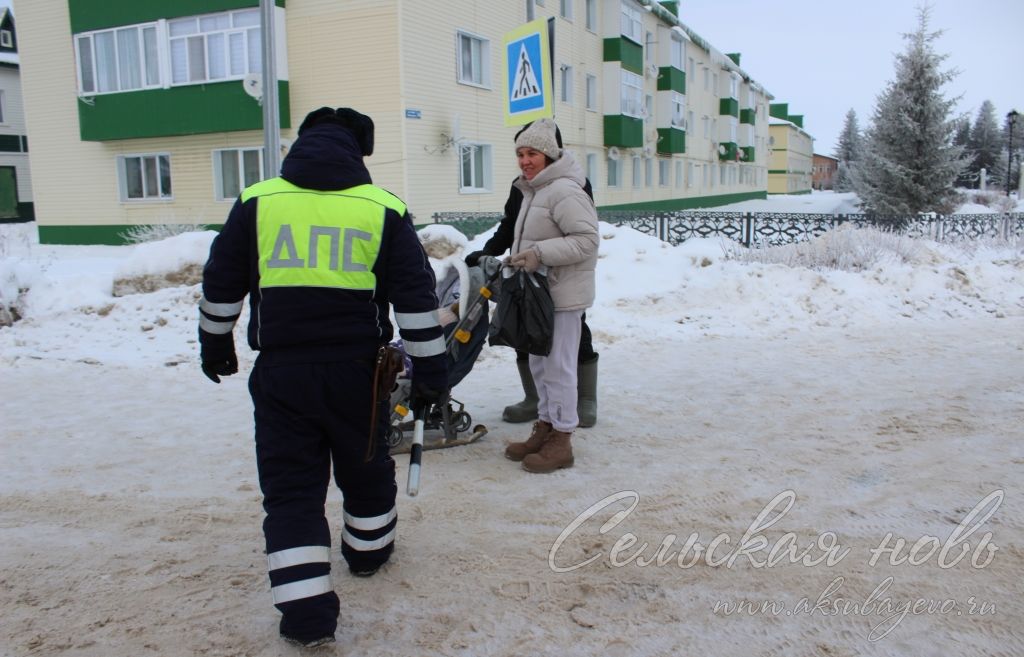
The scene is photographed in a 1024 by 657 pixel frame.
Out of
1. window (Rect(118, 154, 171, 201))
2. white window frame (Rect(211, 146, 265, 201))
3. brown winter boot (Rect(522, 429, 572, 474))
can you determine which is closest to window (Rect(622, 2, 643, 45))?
white window frame (Rect(211, 146, 265, 201))

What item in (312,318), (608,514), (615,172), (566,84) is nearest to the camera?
(312,318)

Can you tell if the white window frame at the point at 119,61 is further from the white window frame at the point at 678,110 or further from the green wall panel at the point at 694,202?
the white window frame at the point at 678,110

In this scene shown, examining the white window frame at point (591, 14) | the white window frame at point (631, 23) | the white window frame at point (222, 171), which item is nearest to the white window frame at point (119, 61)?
the white window frame at point (222, 171)

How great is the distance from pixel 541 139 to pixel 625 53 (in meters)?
25.0

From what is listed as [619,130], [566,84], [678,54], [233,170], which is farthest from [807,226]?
[678,54]

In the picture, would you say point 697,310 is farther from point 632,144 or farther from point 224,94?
point 632,144

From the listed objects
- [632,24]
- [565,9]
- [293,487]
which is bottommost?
[293,487]

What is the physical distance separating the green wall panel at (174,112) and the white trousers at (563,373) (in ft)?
49.0

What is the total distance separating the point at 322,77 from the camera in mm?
17766

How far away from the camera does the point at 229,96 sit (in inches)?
718

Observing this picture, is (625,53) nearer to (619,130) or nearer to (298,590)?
(619,130)

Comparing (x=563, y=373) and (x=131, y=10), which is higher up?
(x=131, y=10)

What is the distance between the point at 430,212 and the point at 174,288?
9493mm

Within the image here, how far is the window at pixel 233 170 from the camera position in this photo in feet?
63.5
